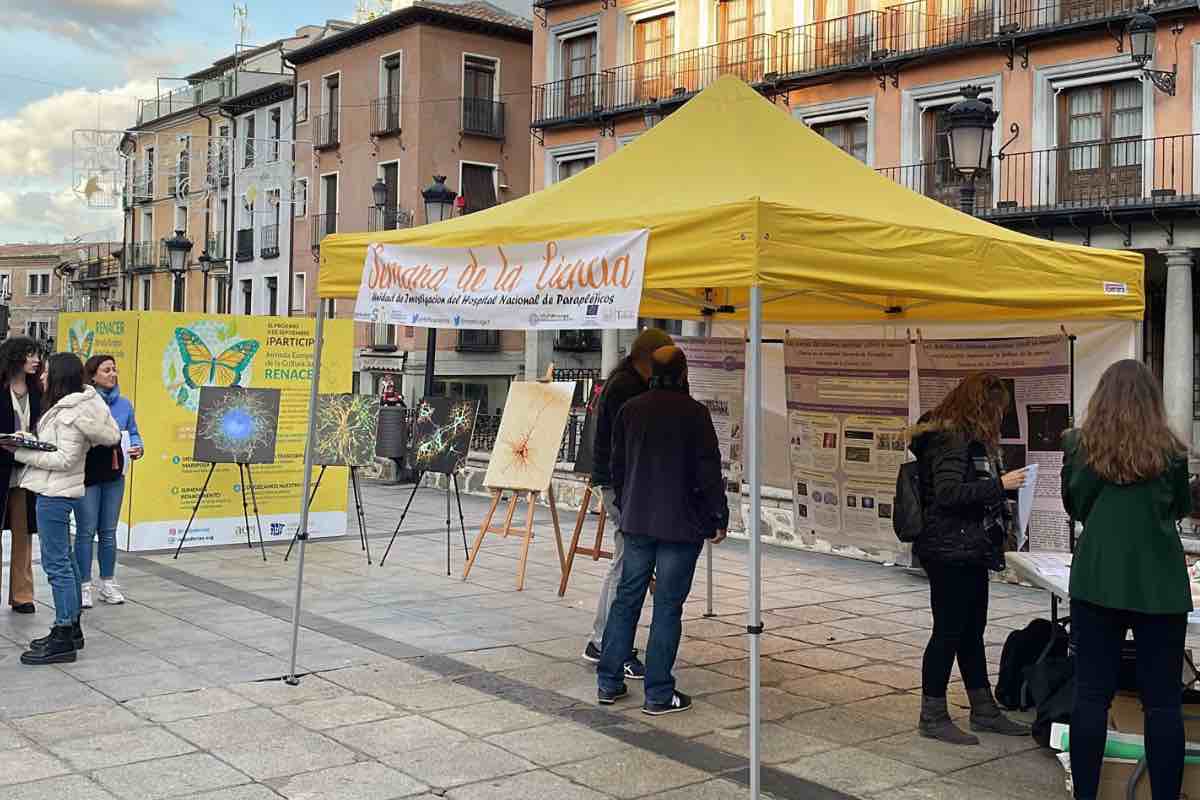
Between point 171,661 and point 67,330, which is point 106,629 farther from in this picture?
point 67,330

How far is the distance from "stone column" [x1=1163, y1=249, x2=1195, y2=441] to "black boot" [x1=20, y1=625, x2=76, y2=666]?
17746 millimetres

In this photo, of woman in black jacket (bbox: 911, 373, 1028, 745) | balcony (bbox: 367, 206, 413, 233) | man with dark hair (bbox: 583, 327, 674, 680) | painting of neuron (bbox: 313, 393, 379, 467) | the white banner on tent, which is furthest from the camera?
balcony (bbox: 367, 206, 413, 233)

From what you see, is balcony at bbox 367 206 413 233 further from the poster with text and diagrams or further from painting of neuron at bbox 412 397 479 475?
the poster with text and diagrams

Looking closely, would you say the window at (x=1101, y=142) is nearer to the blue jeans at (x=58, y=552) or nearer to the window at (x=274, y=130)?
the blue jeans at (x=58, y=552)

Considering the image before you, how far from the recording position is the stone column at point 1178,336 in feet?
65.3

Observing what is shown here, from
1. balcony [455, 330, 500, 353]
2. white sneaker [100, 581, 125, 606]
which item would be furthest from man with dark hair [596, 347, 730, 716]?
balcony [455, 330, 500, 353]

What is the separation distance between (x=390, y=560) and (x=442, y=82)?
84.5ft

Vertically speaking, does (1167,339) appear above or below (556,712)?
above

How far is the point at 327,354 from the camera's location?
40.8ft

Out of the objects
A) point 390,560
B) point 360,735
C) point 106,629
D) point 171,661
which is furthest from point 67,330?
point 360,735

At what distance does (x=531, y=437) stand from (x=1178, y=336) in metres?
14.2

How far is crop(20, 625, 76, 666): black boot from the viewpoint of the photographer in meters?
6.81

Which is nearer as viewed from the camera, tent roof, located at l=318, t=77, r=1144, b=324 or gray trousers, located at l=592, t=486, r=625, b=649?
tent roof, located at l=318, t=77, r=1144, b=324

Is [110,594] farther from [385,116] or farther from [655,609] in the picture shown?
[385,116]
